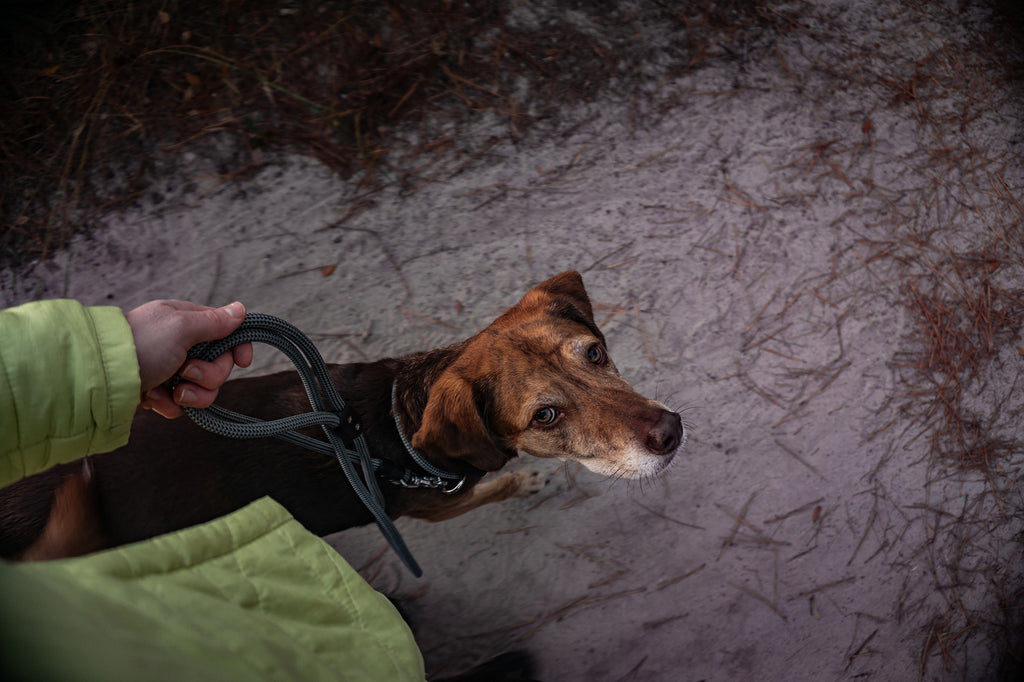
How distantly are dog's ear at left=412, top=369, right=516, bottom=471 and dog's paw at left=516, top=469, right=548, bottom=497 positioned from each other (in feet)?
3.60

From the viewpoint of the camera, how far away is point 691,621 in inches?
158

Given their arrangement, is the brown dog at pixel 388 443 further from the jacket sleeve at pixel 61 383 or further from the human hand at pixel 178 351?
the jacket sleeve at pixel 61 383

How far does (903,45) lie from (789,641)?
456cm

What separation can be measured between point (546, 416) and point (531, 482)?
126 cm

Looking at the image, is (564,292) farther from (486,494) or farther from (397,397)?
(486,494)

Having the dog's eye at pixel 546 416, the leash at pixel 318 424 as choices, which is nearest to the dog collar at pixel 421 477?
the leash at pixel 318 424

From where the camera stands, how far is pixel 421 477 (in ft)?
10.3

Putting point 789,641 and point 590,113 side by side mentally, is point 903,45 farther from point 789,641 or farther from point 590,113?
point 789,641

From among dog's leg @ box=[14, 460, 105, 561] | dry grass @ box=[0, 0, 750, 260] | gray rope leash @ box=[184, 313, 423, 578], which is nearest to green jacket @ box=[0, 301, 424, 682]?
gray rope leash @ box=[184, 313, 423, 578]

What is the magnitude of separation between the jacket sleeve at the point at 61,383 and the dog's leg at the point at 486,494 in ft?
5.74

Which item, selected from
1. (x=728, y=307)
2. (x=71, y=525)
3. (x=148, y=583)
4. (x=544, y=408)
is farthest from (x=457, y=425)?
(x=728, y=307)

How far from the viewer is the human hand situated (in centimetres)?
214

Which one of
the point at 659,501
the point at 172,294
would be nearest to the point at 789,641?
the point at 659,501

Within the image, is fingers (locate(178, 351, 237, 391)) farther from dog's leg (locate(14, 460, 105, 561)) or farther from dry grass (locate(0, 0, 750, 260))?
dry grass (locate(0, 0, 750, 260))
